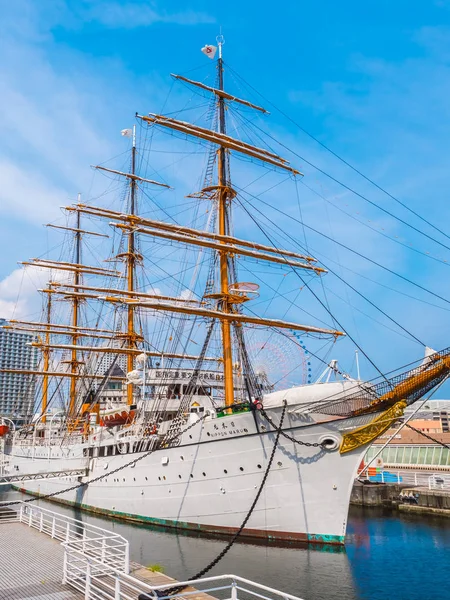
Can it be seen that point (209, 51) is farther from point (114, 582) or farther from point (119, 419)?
point (114, 582)

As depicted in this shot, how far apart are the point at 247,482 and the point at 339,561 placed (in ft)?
12.2

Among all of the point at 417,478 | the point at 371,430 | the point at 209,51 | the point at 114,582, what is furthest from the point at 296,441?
the point at 209,51

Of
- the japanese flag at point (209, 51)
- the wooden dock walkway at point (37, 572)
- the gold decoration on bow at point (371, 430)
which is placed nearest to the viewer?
the wooden dock walkway at point (37, 572)

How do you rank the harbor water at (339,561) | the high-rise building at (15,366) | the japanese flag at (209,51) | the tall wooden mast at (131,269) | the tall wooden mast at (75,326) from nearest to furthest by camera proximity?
the harbor water at (339,561) → the japanese flag at (209,51) → the tall wooden mast at (131,269) → the tall wooden mast at (75,326) → the high-rise building at (15,366)

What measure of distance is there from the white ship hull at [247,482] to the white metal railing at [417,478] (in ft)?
33.3

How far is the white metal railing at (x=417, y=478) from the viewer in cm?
2341

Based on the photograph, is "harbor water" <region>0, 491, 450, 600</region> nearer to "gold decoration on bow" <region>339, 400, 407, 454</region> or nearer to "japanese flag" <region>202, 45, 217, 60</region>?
"gold decoration on bow" <region>339, 400, 407, 454</region>

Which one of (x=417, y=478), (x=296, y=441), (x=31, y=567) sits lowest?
(x=417, y=478)

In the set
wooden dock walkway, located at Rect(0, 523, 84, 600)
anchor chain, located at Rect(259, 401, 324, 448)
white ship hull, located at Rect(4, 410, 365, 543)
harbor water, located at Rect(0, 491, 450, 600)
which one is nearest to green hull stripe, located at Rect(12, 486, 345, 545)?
white ship hull, located at Rect(4, 410, 365, 543)

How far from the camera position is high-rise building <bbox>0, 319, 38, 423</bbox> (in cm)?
5897

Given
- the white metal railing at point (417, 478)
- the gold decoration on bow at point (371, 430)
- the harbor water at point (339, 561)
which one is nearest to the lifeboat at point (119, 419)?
the harbor water at point (339, 561)

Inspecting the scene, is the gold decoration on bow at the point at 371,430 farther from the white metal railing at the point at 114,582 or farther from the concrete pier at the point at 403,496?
the concrete pier at the point at 403,496

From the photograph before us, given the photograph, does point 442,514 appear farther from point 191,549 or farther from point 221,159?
point 221,159

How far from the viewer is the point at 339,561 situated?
14172 millimetres
